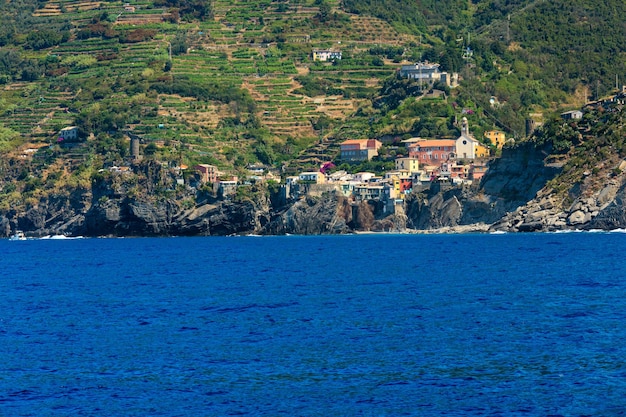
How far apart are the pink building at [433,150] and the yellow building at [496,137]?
28.0 feet

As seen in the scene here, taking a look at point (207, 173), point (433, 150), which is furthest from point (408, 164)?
point (207, 173)

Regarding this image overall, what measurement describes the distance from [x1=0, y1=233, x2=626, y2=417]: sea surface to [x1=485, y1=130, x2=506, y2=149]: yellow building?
73.6 metres

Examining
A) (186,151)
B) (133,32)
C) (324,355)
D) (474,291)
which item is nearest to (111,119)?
(186,151)

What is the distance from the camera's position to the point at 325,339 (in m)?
45.7

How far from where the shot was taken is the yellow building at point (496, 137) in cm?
15800

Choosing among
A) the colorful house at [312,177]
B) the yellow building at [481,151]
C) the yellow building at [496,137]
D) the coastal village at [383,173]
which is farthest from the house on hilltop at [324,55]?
the colorful house at [312,177]

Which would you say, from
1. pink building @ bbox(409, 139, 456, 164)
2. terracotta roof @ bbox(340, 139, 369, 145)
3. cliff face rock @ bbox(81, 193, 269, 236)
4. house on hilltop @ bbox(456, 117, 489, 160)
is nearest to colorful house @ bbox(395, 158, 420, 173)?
pink building @ bbox(409, 139, 456, 164)

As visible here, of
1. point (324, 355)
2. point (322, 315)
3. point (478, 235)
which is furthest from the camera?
point (478, 235)

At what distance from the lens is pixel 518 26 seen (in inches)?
7712

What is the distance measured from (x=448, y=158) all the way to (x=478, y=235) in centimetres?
2619

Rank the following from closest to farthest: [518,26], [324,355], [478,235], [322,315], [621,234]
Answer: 1. [324,355]
2. [322,315]
3. [621,234]
4. [478,235]
5. [518,26]

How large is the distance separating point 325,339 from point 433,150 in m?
108

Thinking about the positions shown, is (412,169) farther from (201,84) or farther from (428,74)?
(201,84)

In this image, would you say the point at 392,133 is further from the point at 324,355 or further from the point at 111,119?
the point at 324,355
